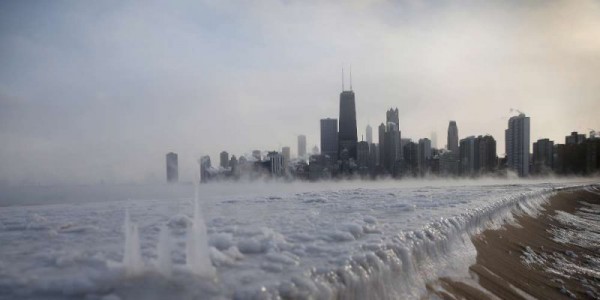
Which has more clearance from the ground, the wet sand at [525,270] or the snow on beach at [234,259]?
the snow on beach at [234,259]

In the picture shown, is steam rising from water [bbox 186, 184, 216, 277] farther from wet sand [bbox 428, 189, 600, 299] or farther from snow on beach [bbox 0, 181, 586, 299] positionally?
wet sand [bbox 428, 189, 600, 299]

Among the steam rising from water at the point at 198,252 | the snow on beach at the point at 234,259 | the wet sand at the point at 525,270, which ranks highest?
the steam rising from water at the point at 198,252

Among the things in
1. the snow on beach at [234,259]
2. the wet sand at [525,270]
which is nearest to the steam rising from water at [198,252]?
the snow on beach at [234,259]

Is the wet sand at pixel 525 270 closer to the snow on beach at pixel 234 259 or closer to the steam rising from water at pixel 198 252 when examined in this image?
the snow on beach at pixel 234 259

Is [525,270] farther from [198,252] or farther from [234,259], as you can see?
[198,252]

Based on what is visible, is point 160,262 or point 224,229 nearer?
point 160,262

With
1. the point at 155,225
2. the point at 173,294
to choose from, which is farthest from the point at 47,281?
the point at 155,225

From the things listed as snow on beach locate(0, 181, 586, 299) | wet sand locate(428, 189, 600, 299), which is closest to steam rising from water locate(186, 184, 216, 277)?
snow on beach locate(0, 181, 586, 299)

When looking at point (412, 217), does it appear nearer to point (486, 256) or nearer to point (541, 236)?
point (486, 256)
